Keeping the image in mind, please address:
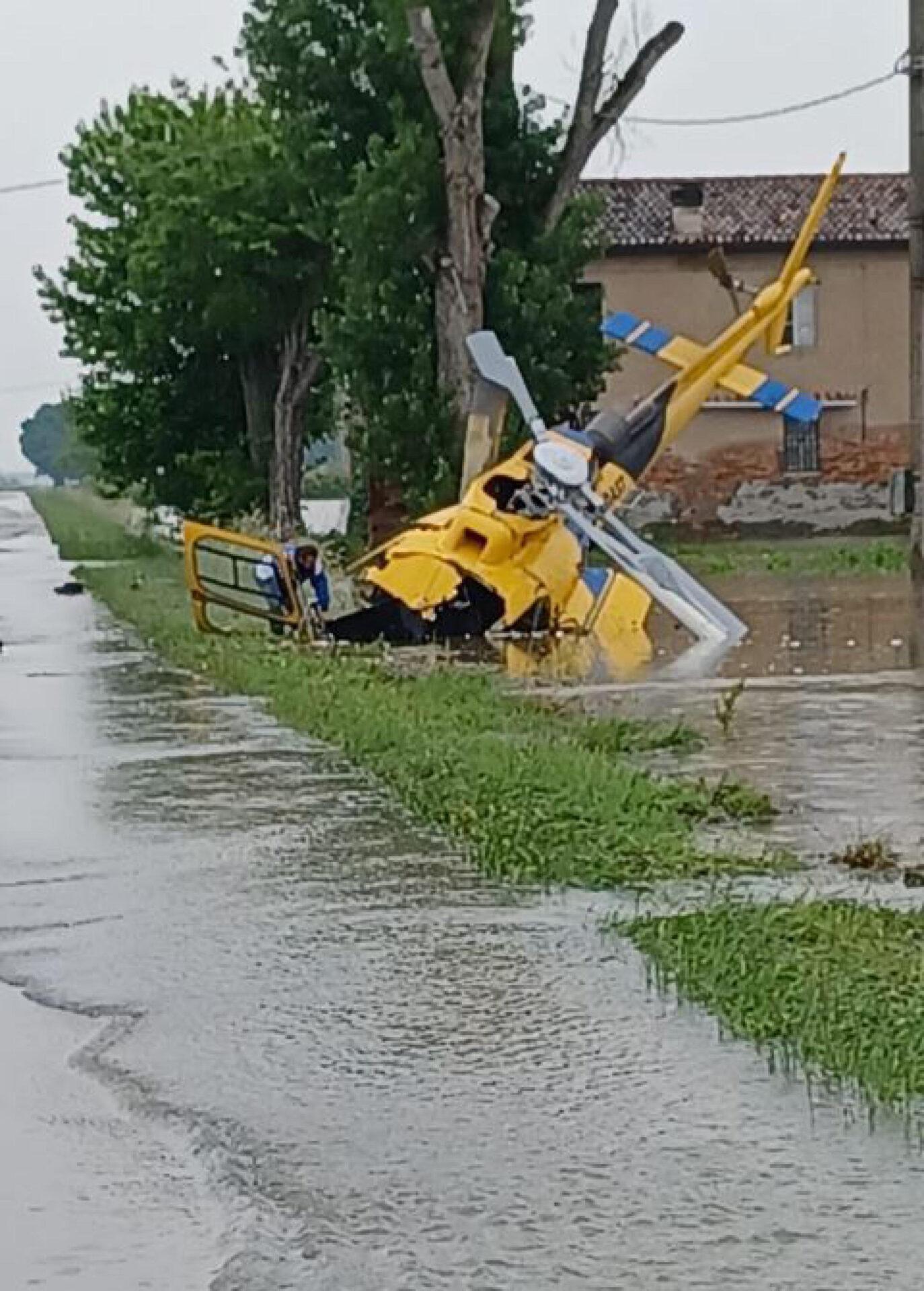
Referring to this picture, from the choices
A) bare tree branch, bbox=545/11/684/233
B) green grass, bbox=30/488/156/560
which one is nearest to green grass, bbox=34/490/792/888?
bare tree branch, bbox=545/11/684/233

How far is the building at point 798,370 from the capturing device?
50469mm

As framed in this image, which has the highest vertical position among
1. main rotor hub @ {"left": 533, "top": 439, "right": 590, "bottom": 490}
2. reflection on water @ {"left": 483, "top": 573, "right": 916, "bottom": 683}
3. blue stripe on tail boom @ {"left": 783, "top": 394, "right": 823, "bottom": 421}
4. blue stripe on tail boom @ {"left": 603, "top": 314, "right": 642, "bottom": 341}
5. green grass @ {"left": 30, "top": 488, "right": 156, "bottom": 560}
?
blue stripe on tail boom @ {"left": 603, "top": 314, "right": 642, "bottom": 341}

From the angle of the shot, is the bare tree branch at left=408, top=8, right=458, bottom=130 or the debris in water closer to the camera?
the debris in water

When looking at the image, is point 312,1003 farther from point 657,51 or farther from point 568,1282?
point 657,51

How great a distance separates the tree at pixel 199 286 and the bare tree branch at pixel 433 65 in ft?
15.4

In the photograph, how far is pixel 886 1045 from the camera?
7375 mm

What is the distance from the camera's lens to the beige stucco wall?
5038 cm

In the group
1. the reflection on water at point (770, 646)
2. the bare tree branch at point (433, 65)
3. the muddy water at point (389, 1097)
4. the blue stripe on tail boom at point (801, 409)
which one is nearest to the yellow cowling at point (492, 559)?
the reflection on water at point (770, 646)

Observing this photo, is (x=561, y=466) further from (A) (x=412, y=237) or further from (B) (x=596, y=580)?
(A) (x=412, y=237)

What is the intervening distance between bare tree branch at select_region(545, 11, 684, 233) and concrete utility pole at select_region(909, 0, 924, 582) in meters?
3.47

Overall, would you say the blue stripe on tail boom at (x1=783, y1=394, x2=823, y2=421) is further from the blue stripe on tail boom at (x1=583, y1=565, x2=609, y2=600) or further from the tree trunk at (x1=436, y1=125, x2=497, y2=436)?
the tree trunk at (x1=436, y1=125, x2=497, y2=436)

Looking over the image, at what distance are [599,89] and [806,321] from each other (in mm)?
17580

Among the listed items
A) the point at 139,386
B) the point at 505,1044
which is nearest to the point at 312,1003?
the point at 505,1044

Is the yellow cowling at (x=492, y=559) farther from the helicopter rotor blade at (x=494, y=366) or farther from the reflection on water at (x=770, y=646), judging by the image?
the helicopter rotor blade at (x=494, y=366)
